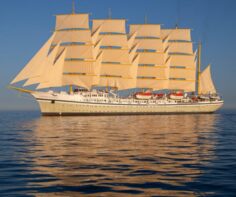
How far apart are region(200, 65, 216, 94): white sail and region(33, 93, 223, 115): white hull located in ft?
9.82

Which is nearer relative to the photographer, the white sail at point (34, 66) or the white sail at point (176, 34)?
the white sail at point (34, 66)

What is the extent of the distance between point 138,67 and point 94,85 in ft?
47.5

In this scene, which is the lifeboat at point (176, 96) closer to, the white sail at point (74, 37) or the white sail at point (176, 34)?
the white sail at point (176, 34)

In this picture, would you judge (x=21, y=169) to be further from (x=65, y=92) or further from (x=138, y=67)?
(x=138, y=67)

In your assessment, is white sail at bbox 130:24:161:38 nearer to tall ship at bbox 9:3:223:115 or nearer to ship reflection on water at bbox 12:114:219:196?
tall ship at bbox 9:3:223:115

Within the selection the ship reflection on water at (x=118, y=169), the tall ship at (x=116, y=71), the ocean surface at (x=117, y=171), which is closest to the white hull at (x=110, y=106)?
the tall ship at (x=116, y=71)

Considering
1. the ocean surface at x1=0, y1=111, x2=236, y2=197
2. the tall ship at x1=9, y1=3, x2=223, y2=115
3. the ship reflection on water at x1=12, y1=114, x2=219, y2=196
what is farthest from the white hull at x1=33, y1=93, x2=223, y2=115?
the ocean surface at x1=0, y1=111, x2=236, y2=197

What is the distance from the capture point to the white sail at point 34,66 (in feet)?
199

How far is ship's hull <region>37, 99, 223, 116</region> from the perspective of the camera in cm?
6662

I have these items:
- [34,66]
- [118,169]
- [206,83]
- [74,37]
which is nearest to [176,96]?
[206,83]

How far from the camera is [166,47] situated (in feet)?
296

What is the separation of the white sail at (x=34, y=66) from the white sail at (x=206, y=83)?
3960 cm

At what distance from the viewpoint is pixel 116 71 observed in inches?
3049

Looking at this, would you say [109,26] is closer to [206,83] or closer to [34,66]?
[34,66]
